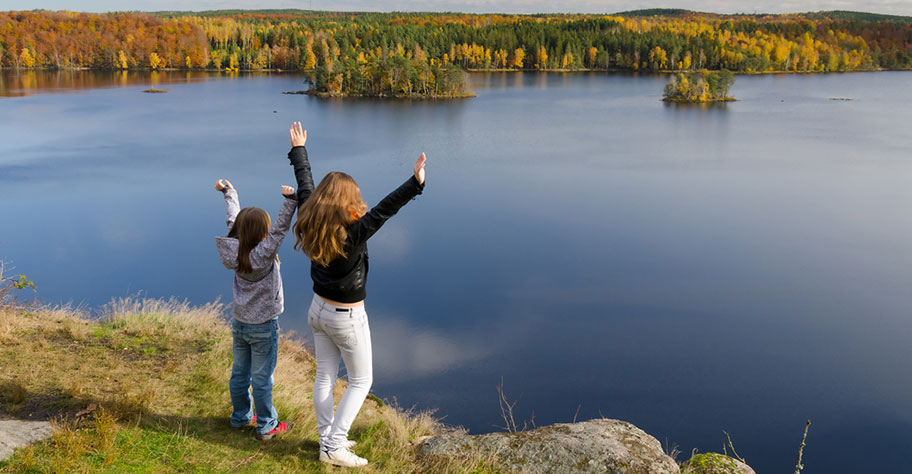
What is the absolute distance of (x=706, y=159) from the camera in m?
32.5

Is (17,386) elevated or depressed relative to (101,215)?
elevated

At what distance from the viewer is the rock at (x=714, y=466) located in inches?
144

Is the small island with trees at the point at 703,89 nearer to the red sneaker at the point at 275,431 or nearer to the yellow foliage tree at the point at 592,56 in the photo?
the yellow foliage tree at the point at 592,56

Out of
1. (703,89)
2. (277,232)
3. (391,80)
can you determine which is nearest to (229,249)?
(277,232)

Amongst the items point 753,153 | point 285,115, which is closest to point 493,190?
point 753,153

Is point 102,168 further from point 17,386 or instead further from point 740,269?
point 17,386

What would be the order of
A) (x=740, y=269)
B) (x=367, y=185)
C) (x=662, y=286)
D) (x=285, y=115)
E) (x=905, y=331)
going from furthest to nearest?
(x=285, y=115)
(x=367, y=185)
(x=740, y=269)
(x=662, y=286)
(x=905, y=331)

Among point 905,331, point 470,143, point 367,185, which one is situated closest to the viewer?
point 905,331

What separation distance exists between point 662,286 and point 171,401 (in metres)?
13.9

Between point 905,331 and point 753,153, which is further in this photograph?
point 753,153

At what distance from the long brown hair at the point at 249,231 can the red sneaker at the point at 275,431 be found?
906mm

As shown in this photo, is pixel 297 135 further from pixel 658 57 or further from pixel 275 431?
pixel 658 57

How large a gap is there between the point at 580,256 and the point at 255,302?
618 inches

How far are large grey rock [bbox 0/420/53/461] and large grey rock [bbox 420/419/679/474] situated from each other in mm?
1873
